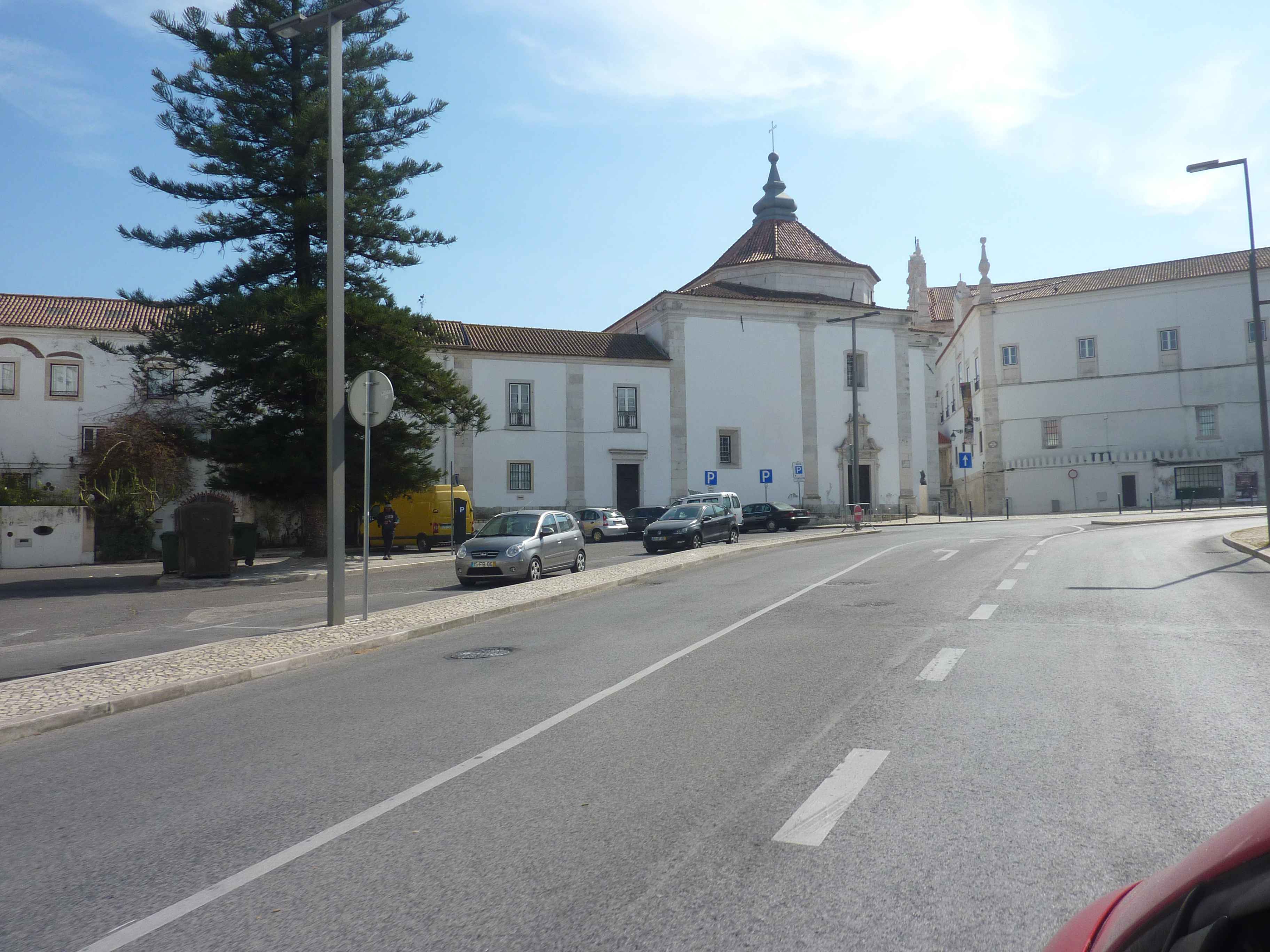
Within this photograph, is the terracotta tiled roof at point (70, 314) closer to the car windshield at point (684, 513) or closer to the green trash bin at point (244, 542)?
the green trash bin at point (244, 542)

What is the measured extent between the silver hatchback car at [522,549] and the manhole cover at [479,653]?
8842 mm

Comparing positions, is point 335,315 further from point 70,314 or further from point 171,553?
point 70,314

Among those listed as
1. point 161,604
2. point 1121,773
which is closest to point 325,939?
point 1121,773

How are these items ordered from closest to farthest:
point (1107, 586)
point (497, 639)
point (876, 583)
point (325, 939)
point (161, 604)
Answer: point (325, 939) < point (497, 639) < point (1107, 586) < point (876, 583) < point (161, 604)

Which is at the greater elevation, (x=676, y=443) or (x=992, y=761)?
(x=676, y=443)

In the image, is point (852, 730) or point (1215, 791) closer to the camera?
point (1215, 791)

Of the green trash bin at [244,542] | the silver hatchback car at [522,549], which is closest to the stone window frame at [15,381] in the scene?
the green trash bin at [244,542]

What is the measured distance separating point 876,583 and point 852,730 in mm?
10529

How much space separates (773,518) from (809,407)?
12176 millimetres

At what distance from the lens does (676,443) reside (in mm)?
52000

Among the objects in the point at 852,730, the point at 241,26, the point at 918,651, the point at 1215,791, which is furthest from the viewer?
the point at 241,26

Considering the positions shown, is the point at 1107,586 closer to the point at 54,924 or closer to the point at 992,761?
the point at 992,761

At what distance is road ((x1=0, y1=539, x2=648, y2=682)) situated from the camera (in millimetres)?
11773

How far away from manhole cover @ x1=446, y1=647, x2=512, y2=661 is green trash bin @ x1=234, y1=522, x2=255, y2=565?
19.5 meters
